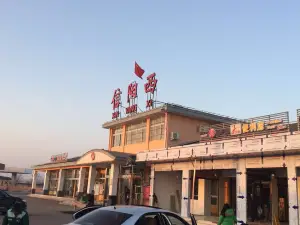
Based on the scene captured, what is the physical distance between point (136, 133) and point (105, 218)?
28.3m

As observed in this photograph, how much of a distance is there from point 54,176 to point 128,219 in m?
47.3

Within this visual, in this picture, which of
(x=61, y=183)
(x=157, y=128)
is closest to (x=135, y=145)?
(x=157, y=128)

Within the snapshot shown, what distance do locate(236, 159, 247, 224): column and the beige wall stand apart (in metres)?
11.5

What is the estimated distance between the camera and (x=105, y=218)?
20.6 feet

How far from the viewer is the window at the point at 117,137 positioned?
37438mm

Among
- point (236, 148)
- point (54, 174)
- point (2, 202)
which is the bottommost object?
point (2, 202)

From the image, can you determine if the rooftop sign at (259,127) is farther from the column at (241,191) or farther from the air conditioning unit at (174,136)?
the air conditioning unit at (174,136)

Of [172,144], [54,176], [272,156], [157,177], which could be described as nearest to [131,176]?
[157,177]

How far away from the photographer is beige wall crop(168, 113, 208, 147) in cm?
3040

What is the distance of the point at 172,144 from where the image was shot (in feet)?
99.2

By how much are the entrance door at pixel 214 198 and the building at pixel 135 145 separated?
16.6 ft

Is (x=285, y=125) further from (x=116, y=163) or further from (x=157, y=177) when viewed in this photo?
(x=116, y=163)

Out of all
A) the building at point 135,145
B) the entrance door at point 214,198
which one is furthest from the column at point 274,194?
the building at point 135,145

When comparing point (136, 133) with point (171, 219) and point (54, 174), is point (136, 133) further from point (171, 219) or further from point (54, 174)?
point (171, 219)
